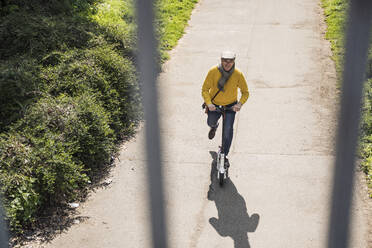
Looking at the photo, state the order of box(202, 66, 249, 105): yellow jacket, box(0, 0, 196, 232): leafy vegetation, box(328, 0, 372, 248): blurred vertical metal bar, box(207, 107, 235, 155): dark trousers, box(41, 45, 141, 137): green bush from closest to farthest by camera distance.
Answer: box(328, 0, 372, 248): blurred vertical metal bar, box(0, 0, 196, 232): leafy vegetation, box(202, 66, 249, 105): yellow jacket, box(207, 107, 235, 155): dark trousers, box(41, 45, 141, 137): green bush

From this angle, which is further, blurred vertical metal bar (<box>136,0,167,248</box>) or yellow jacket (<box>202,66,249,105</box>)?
yellow jacket (<box>202,66,249,105</box>)

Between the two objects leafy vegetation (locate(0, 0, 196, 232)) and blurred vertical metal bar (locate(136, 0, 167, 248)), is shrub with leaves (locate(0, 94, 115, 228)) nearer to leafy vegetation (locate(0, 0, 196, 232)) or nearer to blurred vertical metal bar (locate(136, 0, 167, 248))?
leafy vegetation (locate(0, 0, 196, 232))

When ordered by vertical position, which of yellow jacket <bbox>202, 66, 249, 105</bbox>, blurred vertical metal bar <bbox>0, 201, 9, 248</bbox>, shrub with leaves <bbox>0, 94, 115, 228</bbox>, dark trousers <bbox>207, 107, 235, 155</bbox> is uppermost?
yellow jacket <bbox>202, 66, 249, 105</bbox>

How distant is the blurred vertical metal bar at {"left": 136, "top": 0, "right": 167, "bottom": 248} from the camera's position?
51.0 inches

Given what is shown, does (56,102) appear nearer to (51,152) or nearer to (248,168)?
(51,152)

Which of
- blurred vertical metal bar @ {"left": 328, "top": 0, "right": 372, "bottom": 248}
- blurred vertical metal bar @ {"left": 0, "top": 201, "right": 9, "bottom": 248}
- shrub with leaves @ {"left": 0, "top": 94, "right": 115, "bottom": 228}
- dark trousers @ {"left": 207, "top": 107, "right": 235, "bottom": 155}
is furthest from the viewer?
dark trousers @ {"left": 207, "top": 107, "right": 235, "bottom": 155}

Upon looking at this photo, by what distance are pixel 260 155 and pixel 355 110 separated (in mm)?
5458

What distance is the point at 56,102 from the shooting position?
21.0 ft

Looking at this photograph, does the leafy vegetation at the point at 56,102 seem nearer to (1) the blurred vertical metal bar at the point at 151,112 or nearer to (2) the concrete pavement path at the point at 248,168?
(2) the concrete pavement path at the point at 248,168

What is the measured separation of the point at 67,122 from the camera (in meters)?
6.02

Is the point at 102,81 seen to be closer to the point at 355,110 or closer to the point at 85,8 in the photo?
the point at 85,8

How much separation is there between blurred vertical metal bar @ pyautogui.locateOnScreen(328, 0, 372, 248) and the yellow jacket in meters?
4.05

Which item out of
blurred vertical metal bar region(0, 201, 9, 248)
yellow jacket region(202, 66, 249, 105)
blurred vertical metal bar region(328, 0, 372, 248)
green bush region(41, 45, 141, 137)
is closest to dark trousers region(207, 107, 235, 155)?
yellow jacket region(202, 66, 249, 105)

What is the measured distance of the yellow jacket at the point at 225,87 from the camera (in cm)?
549
